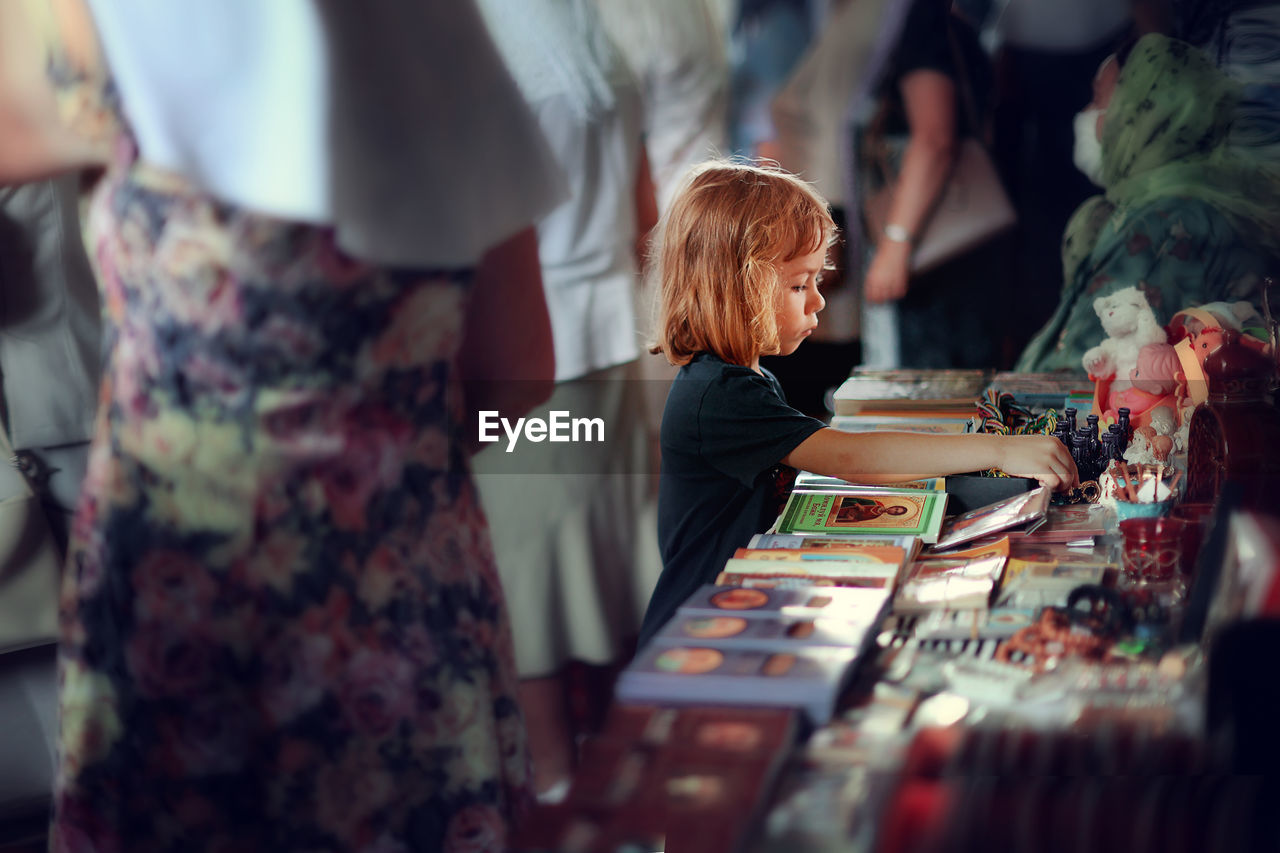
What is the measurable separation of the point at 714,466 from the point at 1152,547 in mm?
646

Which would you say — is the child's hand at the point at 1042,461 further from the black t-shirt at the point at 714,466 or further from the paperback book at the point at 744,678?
the paperback book at the point at 744,678

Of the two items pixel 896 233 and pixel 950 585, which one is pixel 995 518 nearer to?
pixel 950 585

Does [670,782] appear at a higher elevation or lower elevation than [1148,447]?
higher

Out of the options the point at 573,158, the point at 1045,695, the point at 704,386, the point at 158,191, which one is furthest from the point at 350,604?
the point at 573,158

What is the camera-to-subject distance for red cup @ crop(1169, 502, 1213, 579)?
139 centimetres

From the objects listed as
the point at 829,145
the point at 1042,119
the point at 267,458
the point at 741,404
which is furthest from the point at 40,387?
the point at 1042,119

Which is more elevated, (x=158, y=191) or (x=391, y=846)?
(x=158, y=191)

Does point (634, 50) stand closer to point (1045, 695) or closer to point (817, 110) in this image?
point (817, 110)

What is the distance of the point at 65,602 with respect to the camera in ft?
4.68

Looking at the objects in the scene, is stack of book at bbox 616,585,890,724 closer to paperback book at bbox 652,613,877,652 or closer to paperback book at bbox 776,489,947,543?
paperback book at bbox 652,613,877,652

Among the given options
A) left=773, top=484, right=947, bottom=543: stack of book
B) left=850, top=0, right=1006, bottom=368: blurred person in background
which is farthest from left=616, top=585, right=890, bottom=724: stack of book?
left=850, top=0, right=1006, bottom=368: blurred person in background

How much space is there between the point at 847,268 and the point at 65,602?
2.23m

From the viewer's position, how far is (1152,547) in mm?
1425

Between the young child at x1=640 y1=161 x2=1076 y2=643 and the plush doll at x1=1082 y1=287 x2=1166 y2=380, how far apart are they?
0.26 meters
